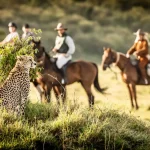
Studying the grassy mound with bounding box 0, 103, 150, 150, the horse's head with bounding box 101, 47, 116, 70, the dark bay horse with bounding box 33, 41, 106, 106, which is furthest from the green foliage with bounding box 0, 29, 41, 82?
the horse's head with bounding box 101, 47, 116, 70

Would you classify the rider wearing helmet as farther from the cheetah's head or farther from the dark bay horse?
the cheetah's head

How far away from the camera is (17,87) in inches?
373

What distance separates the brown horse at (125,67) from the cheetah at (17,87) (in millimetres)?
7794

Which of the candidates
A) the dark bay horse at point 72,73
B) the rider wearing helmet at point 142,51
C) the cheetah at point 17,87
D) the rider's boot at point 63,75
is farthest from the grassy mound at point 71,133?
the rider wearing helmet at point 142,51

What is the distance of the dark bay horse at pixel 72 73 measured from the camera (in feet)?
51.7

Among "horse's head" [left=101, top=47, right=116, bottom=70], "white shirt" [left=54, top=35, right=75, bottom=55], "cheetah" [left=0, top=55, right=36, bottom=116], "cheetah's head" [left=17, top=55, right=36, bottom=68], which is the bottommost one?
"cheetah" [left=0, top=55, right=36, bottom=116]

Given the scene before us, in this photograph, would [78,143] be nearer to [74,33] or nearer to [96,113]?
[96,113]

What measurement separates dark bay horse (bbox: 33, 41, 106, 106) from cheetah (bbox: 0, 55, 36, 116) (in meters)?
5.95

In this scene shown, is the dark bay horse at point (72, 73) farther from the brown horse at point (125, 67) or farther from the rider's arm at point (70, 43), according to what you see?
the rider's arm at point (70, 43)

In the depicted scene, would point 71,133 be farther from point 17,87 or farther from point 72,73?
point 72,73

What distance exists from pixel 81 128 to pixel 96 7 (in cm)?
2748

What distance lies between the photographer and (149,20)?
33375 millimetres

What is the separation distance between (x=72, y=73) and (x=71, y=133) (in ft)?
25.0

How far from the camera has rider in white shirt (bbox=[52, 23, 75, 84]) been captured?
15.7 metres
